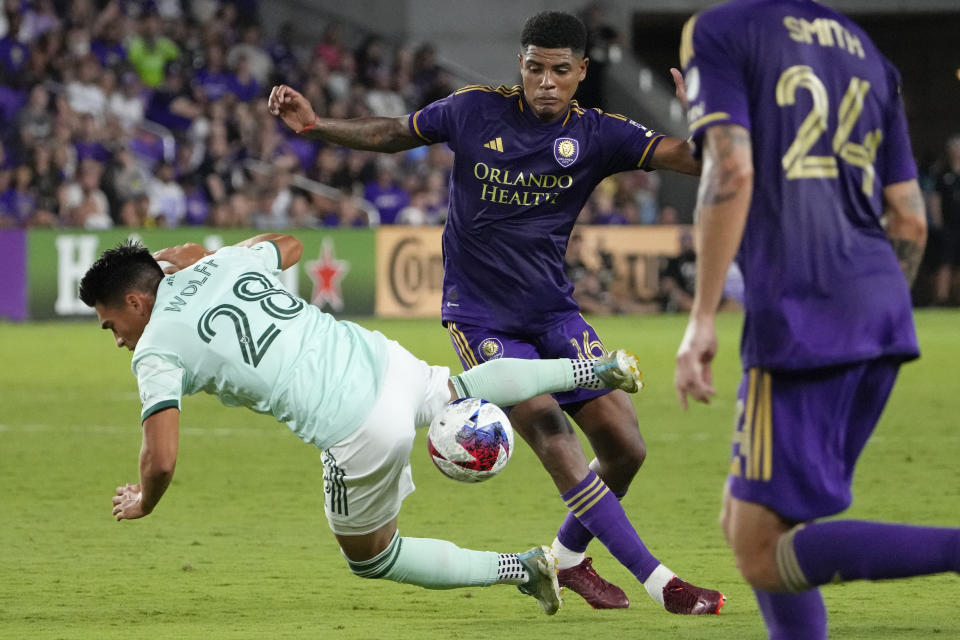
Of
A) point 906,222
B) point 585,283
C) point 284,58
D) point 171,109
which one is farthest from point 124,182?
point 906,222

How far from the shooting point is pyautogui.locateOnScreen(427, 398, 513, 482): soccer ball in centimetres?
533

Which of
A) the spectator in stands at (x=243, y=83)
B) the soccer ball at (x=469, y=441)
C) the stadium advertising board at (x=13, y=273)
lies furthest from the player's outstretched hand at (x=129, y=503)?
the spectator in stands at (x=243, y=83)

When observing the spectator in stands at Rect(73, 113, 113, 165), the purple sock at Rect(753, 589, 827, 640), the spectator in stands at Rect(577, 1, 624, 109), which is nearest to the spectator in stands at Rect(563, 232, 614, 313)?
the spectator in stands at Rect(577, 1, 624, 109)

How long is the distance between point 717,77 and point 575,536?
9.61 feet

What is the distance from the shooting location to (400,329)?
62.8 ft

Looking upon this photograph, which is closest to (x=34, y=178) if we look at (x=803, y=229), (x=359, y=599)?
(x=359, y=599)

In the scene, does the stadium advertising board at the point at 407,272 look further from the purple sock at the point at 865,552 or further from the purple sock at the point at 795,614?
the purple sock at the point at 865,552

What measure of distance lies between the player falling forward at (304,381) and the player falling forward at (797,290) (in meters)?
1.74

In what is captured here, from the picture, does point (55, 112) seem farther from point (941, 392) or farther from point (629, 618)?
point (629, 618)

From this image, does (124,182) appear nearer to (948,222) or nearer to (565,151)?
(948,222)

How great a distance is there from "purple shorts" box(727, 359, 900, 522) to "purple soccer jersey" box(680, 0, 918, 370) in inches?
2.8

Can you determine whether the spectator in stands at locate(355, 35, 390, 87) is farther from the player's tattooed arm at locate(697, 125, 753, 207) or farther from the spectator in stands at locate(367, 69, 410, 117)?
the player's tattooed arm at locate(697, 125, 753, 207)

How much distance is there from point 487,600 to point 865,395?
8.89ft

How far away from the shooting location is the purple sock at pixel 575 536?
6188mm
